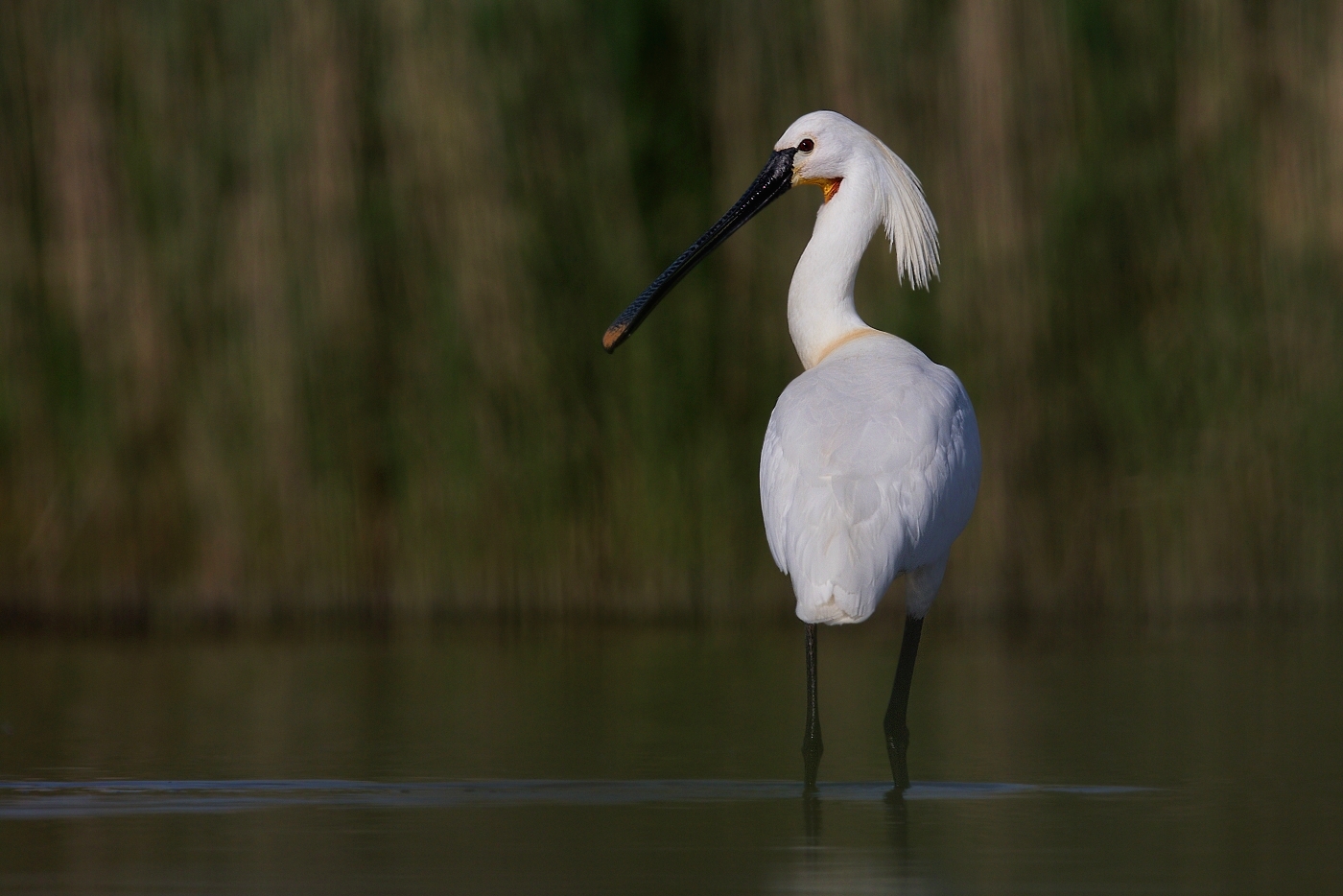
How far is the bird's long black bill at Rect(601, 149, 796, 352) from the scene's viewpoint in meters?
6.64

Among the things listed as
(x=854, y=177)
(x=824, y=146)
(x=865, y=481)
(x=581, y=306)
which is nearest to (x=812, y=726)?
(x=865, y=481)

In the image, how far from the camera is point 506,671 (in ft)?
24.0

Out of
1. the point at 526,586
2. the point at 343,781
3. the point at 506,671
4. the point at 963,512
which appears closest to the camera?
the point at 343,781

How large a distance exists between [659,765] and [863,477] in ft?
3.11

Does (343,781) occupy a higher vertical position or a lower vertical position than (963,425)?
lower

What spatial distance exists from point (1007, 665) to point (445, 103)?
3.35 m

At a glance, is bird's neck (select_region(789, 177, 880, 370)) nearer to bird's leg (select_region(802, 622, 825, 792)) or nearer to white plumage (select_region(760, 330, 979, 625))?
white plumage (select_region(760, 330, 979, 625))

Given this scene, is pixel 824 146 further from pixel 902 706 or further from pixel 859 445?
pixel 902 706

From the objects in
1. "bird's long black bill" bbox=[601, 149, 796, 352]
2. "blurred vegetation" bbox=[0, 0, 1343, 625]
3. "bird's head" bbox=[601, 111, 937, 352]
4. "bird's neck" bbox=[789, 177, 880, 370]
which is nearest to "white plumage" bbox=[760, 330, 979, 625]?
"bird's neck" bbox=[789, 177, 880, 370]

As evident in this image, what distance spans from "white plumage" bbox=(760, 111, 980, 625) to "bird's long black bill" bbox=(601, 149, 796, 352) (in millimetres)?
299

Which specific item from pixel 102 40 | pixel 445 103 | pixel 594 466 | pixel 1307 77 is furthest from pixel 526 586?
pixel 1307 77

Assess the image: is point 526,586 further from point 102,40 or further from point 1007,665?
point 102,40

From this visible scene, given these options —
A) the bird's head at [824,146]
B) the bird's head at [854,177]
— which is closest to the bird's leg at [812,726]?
the bird's head at [854,177]

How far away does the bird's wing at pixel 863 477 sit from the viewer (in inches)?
197
